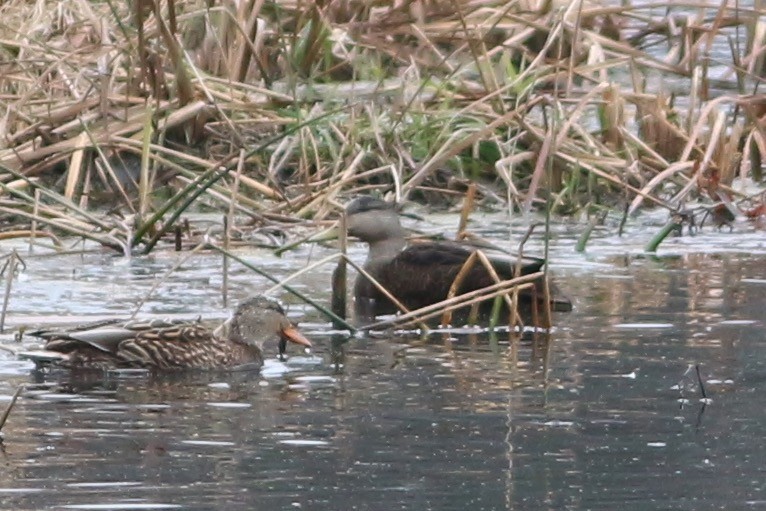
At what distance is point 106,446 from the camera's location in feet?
17.8

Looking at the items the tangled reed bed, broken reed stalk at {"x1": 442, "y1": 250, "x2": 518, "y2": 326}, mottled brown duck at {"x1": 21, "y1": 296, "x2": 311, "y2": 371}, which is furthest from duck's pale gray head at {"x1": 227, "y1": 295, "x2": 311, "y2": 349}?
the tangled reed bed

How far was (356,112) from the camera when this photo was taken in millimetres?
11406

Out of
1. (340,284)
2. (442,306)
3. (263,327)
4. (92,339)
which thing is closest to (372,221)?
(340,284)

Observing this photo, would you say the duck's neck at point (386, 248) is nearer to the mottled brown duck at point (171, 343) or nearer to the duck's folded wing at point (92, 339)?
the mottled brown duck at point (171, 343)

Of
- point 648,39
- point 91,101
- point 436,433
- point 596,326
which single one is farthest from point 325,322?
point 648,39

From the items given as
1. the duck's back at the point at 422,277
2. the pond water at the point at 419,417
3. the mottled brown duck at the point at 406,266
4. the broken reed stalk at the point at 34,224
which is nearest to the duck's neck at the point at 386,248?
the mottled brown duck at the point at 406,266

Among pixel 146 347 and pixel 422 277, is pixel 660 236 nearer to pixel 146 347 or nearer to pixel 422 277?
pixel 422 277

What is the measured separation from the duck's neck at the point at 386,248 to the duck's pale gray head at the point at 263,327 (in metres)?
1.92

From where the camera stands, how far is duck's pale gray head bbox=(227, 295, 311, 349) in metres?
7.06

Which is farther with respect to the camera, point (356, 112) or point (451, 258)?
point (356, 112)

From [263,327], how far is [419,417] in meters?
1.36

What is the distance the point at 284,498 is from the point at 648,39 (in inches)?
361

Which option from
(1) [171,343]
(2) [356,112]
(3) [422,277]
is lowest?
(3) [422,277]

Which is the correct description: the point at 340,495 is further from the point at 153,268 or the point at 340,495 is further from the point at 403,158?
the point at 403,158
